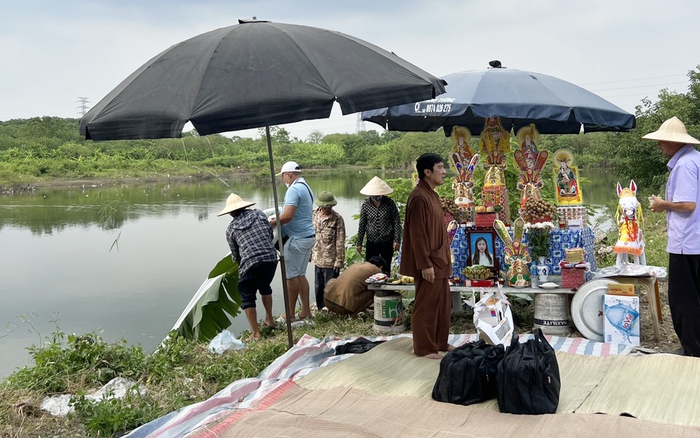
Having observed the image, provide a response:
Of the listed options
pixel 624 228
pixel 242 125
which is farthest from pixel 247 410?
pixel 624 228

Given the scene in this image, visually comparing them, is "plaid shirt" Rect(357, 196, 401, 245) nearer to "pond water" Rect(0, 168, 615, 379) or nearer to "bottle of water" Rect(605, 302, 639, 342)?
"pond water" Rect(0, 168, 615, 379)

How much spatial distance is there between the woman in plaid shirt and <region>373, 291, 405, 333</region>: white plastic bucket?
1.14 metres

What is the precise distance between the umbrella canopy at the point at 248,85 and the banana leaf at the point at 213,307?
3196mm

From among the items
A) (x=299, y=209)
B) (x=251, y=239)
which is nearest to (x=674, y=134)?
(x=299, y=209)

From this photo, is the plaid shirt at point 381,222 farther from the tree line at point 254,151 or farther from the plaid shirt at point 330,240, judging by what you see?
the tree line at point 254,151

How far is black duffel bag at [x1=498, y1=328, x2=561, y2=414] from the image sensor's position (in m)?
3.36

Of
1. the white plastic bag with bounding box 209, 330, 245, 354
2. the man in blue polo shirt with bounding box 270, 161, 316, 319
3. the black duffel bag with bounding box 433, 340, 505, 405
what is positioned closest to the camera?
the black duffel bag with bounding box 433, 340, 505, 405

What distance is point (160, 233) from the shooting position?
18.1m

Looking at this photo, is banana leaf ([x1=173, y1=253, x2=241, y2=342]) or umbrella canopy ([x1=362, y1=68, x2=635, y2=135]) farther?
banana leaf ([x1=173, y1=253, x2=241, y2=342])

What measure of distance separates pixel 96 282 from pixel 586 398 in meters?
11.9

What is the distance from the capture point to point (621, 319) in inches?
197

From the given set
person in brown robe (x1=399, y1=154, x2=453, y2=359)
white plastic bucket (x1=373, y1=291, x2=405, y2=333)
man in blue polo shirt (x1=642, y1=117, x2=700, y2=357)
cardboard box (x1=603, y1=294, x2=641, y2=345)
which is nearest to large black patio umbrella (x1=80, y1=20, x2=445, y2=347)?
A: person in brown robe (x1=399, y1=154, x2=453, y2=359)

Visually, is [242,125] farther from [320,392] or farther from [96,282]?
[96,282]

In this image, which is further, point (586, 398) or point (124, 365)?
point (124, 365)
